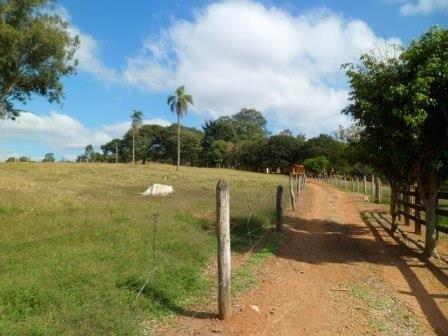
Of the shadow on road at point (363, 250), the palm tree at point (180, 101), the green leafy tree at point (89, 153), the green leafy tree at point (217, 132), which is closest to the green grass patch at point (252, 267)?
the shadow on road at point (363, 250)

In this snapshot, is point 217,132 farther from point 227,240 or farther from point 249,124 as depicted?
point 227,240

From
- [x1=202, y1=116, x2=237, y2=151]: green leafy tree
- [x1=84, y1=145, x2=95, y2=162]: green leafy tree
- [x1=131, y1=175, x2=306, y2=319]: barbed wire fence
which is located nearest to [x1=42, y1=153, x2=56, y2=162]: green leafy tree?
[x1=84, y1=145, x2=95, y2=162]: green leafy tree

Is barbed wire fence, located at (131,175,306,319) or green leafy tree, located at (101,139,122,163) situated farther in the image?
green leafy tree, located at (101,139,122,163)

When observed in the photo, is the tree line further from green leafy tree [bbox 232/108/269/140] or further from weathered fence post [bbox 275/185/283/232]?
weathered fence post [bbox 275/185/283/232]

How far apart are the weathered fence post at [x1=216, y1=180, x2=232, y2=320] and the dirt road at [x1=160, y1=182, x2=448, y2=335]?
9.1 inches

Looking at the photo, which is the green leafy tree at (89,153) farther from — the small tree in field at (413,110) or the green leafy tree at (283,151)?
the small tree in field at (413,110)

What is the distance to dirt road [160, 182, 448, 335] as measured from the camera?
270 inches

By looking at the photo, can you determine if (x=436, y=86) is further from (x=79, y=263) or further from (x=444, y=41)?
(x=79, y=263)

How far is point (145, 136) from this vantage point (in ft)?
381

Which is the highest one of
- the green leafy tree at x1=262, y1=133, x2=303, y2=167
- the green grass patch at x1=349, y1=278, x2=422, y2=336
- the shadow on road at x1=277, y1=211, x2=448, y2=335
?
the green leafy tree at x1=262, y1=133, x2=303, y2=167

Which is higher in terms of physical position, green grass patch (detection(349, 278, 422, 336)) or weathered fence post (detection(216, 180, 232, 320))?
weathered fence post (detection(216, 180, 232, 320))

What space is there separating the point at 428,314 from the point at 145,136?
111 metres

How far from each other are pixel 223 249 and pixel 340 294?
288 cm

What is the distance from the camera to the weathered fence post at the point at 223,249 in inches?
271
